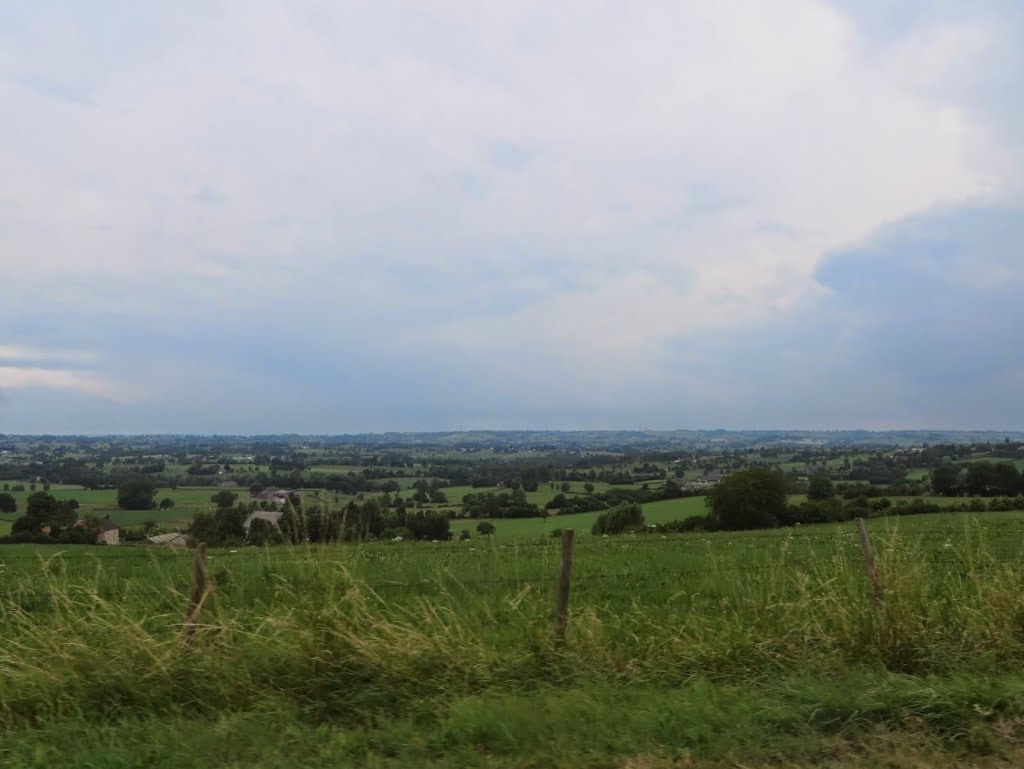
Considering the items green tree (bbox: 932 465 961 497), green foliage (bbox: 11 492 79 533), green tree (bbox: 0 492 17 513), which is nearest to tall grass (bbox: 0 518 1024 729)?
green foliage (bbox: 11 492 79 533)

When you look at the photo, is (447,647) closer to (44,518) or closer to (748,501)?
(44,518)

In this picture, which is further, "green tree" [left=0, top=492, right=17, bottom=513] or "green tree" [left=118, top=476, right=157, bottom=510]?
"green tree" [left=118, top=476, right=157, bottom=510]

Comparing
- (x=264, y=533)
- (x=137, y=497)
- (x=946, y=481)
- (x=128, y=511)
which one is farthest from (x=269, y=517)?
(x=946, y=481)

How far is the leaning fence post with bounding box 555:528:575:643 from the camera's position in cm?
648

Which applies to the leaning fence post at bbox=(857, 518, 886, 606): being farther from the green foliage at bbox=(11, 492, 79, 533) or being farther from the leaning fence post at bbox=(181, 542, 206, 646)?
the green foliage at bbox=(11, 492, 79, 533)

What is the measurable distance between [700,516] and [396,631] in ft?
118

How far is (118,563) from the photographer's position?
1396 cm

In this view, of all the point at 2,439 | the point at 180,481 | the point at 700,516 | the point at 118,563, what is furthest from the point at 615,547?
the point at 2,439

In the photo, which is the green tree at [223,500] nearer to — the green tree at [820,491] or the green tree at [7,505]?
the green tree at [7,505]

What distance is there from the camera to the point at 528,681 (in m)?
5.89

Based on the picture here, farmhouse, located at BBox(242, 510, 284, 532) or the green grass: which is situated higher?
farmhouse, located at BBox(242, 510, 284, 532)

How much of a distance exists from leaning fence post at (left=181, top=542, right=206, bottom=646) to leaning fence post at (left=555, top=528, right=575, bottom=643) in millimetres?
3283

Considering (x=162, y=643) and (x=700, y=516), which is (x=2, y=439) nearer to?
(x=700, y=516)

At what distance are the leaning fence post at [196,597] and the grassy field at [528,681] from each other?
0.14 metres
